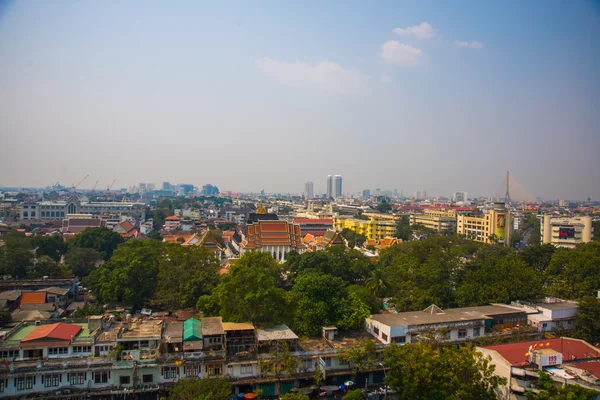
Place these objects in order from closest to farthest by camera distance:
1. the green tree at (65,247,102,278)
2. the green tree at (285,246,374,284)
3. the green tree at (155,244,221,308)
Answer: the green tree at (155,244,221,308) → the green tree at (285,246,374,284) → the green tree at (65,247,102,278)

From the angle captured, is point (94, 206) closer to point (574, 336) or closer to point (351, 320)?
point (351, 320)

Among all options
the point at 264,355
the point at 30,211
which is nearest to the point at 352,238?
the point at 264,355

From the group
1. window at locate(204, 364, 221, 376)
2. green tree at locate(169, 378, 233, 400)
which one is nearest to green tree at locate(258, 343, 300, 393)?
window at locate(204, 364, 221, 376)

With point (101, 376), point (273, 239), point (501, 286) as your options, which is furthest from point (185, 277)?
point (501, 286)

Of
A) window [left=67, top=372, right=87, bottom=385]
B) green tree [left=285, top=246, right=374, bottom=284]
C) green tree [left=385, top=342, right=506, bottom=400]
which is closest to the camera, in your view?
green tree [left=385, top=342, right=506, bottom=400]

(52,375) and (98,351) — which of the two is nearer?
(52,375)

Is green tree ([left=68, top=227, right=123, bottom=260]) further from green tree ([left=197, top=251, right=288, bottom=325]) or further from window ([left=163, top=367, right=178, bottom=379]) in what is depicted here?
window ([left=163, top=367, right=178, bottom=379])
